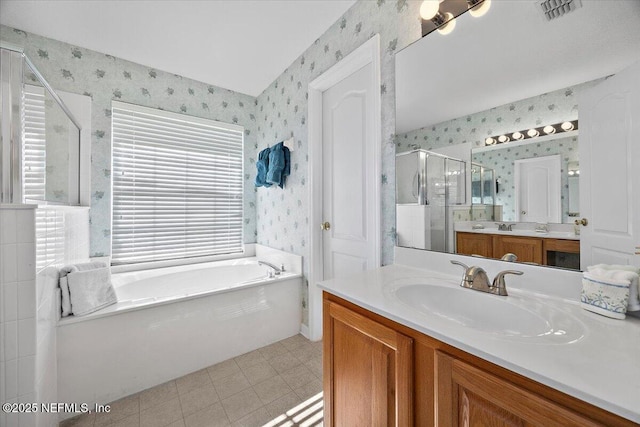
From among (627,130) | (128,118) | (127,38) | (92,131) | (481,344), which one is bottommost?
(481,344)

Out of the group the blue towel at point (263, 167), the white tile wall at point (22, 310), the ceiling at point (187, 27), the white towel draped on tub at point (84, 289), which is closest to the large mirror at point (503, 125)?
the ceiling at point (187, 27)

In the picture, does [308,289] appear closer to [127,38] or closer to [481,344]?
[481,344]

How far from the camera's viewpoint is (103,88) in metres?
2.23

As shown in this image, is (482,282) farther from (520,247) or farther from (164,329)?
(164,329)

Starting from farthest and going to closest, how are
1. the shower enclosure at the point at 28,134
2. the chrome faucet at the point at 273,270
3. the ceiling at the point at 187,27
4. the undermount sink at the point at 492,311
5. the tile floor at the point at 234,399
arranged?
the chrome faucet at the point at 273,270 < the ceiling at the point at 187,27 < the tile floor at the point at 234,399 < the shower enclosure at the point at 28,134 < the undermount sink at the point at 492,311

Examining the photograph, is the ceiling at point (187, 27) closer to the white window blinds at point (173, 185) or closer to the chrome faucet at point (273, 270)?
the white window blinds at point (173, 185)

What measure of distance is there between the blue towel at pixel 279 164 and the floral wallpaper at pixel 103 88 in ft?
3.22

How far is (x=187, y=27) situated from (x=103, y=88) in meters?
1.01

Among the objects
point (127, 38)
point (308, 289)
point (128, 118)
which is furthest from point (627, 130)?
point (128, 118)

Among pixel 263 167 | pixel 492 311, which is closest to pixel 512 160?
pixel 492 311

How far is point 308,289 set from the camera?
2.21 meters

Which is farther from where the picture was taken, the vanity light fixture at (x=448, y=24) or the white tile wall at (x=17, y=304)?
the vanity light fixture at (x=448, y=24)

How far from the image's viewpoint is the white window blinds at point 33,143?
115 centimetres

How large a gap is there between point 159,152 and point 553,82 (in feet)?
9.66
